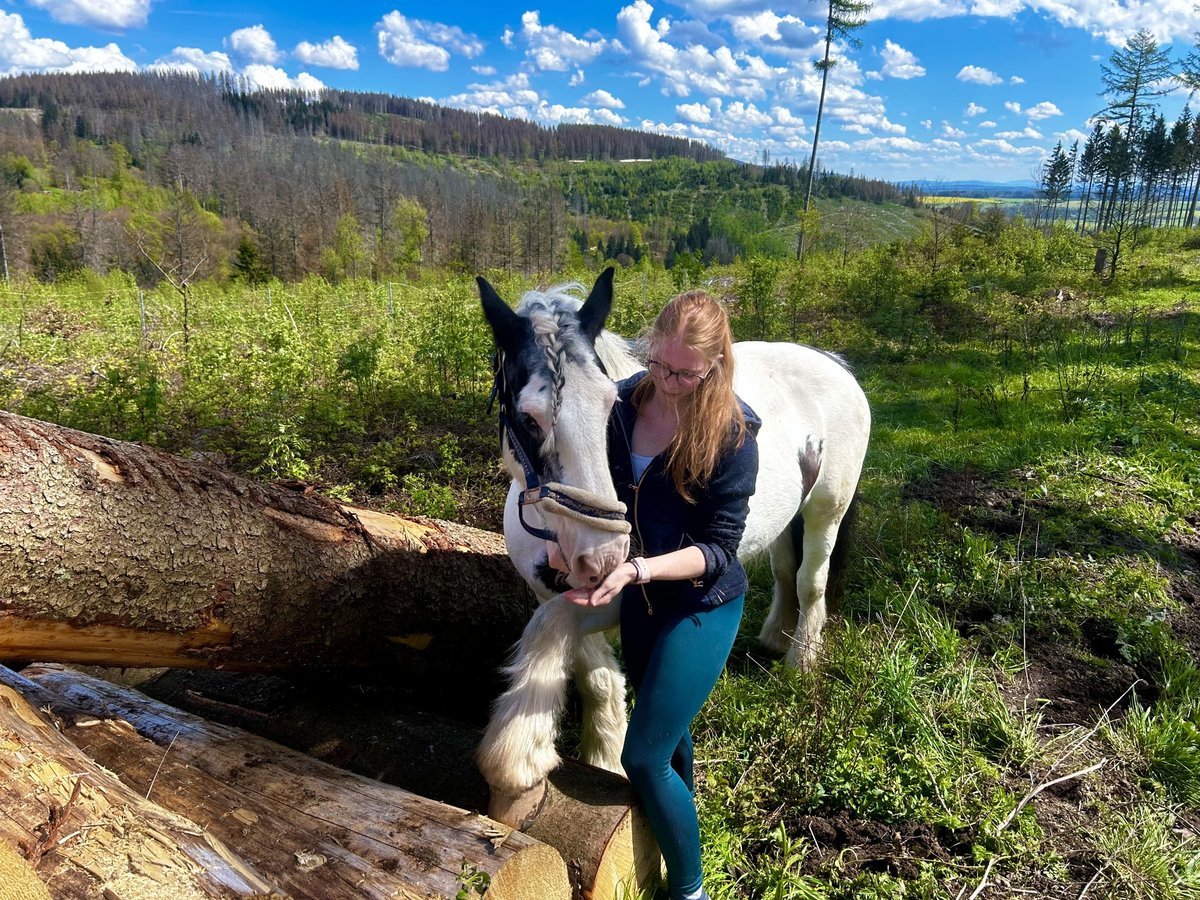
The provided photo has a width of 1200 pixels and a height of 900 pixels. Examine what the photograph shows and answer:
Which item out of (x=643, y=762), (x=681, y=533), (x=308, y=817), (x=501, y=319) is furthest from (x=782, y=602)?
(x=308, y=817)

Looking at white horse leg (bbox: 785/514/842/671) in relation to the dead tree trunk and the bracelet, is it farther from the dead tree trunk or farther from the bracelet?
the bracelet

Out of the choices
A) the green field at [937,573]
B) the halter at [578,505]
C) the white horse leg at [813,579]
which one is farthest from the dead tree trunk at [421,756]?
the white horse leg at [813,579]

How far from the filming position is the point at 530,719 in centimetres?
216

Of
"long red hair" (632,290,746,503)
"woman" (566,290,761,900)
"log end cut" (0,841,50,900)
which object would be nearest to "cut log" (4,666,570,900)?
"woman" (566,290,761,900)

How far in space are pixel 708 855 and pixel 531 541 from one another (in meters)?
1.43

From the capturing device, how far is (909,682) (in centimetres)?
320

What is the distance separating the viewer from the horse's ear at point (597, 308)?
2232 mm

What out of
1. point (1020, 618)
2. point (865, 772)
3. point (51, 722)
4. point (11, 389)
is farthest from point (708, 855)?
point (11, 389)

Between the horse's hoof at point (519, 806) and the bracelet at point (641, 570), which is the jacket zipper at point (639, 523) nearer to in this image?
the bracelet at point (641, 570)

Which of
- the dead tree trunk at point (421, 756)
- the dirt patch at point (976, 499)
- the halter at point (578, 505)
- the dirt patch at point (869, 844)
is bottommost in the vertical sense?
the dirt patch at point (869, 844)

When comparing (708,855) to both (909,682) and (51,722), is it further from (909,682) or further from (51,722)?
(51,722)

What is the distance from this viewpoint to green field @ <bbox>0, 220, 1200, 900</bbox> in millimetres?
2637

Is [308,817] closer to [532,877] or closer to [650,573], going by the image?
[532,877]

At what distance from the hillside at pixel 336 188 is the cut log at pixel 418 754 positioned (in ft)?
23.9
